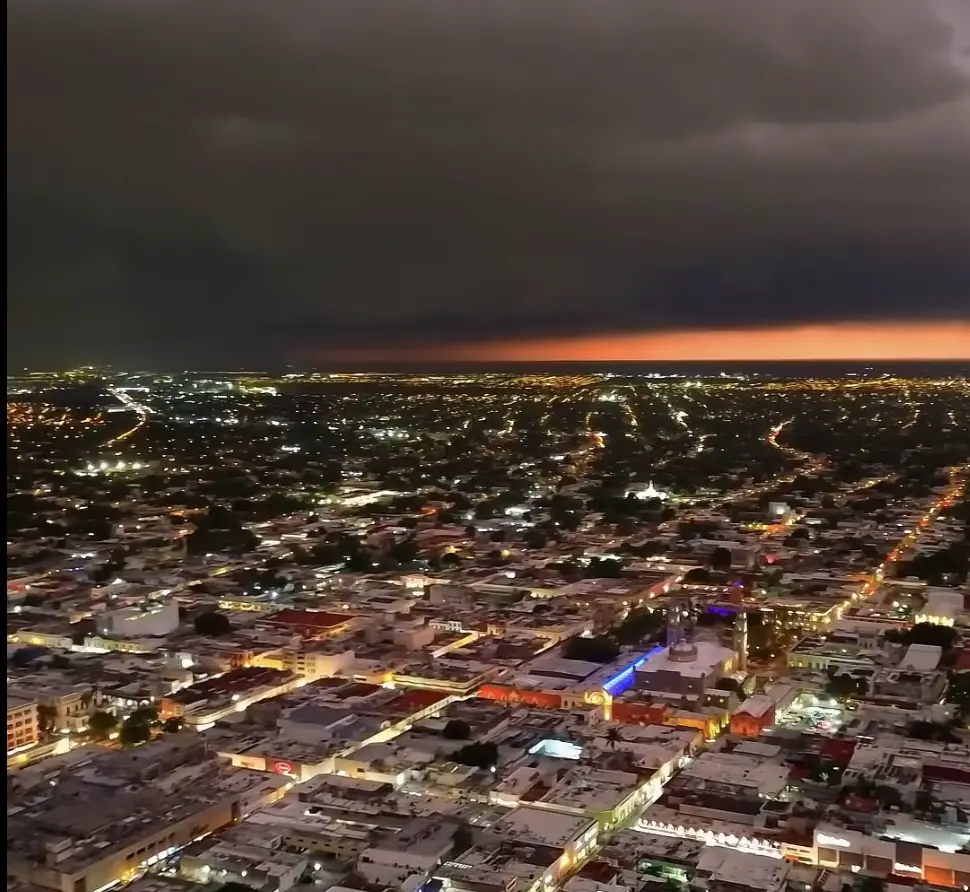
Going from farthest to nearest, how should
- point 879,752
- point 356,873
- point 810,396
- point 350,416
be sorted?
point 810,396 < point 350,416 < point 879,752 < point 356,873

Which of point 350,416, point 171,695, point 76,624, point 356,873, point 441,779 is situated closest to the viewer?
point 356,873

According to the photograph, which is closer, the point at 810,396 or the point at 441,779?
the point at 441,779

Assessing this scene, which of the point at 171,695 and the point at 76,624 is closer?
the point at 171,695

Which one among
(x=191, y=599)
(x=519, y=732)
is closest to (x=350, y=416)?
(x=191, y=599)

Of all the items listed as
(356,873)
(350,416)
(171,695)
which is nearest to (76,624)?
(171,695)

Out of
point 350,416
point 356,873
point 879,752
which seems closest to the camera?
point 356,873

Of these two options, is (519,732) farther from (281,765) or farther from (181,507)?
(181,507)

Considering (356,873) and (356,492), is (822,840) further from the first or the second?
(356,492)

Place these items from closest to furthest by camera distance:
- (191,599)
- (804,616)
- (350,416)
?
1. (804,616)
2. (191,599)
3. (350,416)
